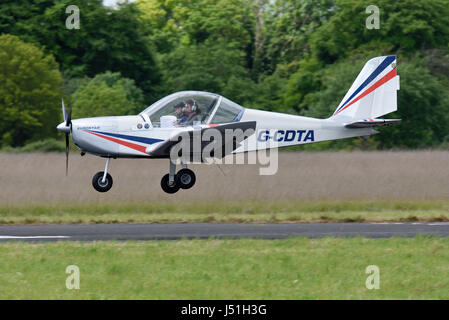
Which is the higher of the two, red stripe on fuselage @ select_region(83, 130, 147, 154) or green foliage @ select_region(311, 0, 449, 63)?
green foliage @ select_region(311, 0, 449, 63)

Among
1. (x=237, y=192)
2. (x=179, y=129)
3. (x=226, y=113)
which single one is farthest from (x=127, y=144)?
(x=237, y=192)

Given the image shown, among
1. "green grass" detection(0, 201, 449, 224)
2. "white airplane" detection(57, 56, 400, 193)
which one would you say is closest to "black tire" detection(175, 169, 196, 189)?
"white airplane" detection(57, 56, 400, 193)

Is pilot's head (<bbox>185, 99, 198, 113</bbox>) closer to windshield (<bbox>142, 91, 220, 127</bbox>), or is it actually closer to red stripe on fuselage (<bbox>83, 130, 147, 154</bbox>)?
windshield (<bbox>142, 91, 220, 127</bbox>)

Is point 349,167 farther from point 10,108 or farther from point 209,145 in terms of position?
point 10,108

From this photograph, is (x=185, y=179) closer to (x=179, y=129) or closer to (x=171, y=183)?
(x=171, y=183)

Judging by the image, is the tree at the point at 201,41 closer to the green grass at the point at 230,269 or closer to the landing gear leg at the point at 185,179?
the landing gear leg at the point at 185,179

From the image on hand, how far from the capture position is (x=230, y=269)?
1270 cm

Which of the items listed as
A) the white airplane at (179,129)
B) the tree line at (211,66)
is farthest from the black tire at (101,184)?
the tree line at (211,66)

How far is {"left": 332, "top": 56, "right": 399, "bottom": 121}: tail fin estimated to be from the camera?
16984 mm

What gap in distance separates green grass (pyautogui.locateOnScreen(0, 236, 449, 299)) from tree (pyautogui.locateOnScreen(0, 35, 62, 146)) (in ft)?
59.8

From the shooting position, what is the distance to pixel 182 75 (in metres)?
39.4

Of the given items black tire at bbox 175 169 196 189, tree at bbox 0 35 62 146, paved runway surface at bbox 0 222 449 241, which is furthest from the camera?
tree at bbox 0 35 62 146

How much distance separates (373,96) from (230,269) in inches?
251

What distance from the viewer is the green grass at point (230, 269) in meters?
11.3
